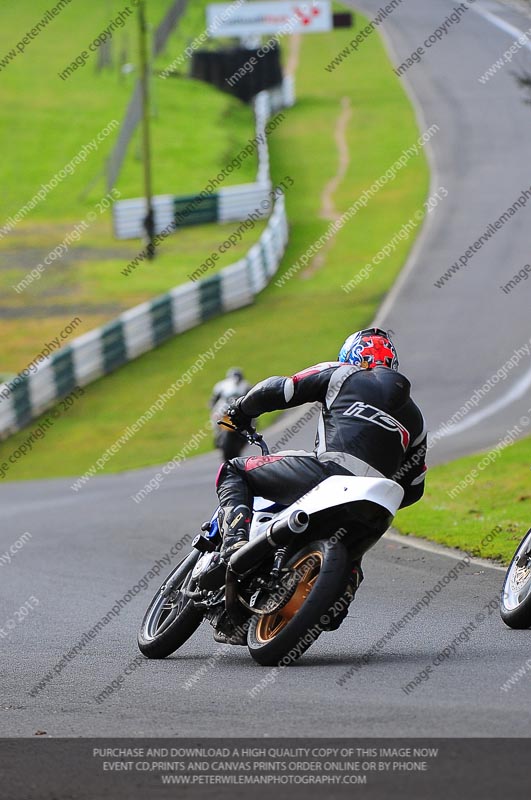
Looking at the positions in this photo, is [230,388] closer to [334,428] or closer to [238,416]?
[238,416]

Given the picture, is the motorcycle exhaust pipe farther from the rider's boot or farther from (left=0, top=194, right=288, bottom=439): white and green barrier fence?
(left=0, top=194, right=288, bottom=439): white and green barrier fence

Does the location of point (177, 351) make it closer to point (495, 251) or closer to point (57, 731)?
point (495, 251)

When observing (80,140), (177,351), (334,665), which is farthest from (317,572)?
(80,140)

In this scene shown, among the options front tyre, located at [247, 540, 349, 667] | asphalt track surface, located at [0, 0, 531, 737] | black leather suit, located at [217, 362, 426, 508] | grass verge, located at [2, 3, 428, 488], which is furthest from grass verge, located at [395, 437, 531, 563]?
grass verge, located at [2, 3, 428, 488]

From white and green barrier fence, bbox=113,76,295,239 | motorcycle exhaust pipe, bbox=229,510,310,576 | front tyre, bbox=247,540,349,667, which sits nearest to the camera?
front tyre, bbox=247,540,349,667

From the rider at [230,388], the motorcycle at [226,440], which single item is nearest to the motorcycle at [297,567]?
the motorcycle at [226,440]

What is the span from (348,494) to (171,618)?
4.84 feet

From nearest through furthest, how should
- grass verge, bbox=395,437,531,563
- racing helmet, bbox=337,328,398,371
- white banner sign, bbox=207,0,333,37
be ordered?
racing helmet, bbox=337,328,398,371 < grass verge, bbox=395,437,531,563 < white banner sign, bbox=207,0,333,37

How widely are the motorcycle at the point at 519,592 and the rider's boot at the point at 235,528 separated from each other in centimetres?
163

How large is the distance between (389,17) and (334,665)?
6499 cm

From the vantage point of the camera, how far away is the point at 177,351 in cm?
2858

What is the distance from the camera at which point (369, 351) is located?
743 centimetres

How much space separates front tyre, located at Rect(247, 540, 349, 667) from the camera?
21.9 ft

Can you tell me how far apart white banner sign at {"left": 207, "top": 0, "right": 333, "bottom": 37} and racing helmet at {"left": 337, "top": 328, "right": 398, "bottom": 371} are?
192 feet
